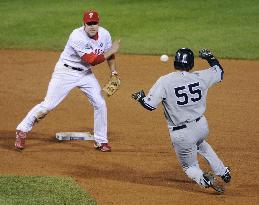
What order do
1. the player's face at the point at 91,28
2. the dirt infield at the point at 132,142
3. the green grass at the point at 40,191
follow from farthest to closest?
1. the player's face at the point at 91,28
2. the dirt infield at the point at 132,142
3. the green grass at the point at 40,191

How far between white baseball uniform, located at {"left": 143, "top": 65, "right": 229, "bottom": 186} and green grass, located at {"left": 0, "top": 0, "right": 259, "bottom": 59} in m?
9.60

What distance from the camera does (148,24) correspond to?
23.4 meters

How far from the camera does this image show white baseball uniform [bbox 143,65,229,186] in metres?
9.33

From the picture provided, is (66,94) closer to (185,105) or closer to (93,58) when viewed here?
(93,58)

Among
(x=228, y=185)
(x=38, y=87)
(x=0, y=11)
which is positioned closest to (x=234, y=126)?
(x=228, y=185)

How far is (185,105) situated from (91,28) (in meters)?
2.55

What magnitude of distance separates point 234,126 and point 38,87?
194 inches

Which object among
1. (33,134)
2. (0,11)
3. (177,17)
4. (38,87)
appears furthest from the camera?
(0,11)

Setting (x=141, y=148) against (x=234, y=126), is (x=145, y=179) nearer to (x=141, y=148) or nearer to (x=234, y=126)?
(x=141, y=148)

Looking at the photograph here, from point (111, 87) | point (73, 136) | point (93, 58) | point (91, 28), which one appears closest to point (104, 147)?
point (73, 136)

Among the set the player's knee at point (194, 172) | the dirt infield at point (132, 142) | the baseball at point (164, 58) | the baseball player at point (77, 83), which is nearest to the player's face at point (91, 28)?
the baseball player at point (77, 83)

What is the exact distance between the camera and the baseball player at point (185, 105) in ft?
30.6

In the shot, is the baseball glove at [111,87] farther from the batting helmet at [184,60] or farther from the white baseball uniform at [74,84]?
the batting helmet at [184,60]

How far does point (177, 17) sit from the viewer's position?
24.4 metres
